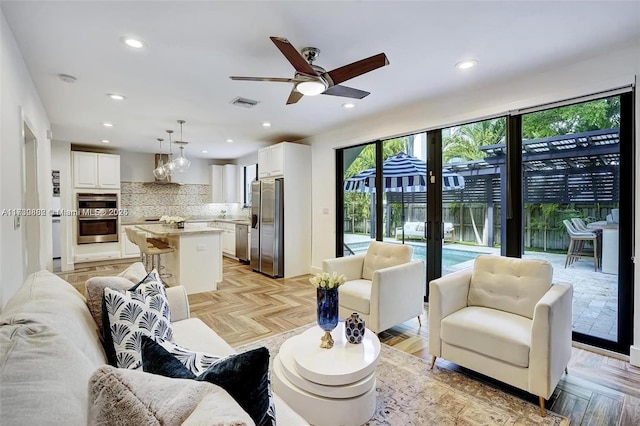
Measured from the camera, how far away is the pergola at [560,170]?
276 centimetres

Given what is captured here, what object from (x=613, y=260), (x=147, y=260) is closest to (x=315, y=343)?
(x=613, y=260)

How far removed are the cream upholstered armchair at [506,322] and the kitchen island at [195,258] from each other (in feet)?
11.1

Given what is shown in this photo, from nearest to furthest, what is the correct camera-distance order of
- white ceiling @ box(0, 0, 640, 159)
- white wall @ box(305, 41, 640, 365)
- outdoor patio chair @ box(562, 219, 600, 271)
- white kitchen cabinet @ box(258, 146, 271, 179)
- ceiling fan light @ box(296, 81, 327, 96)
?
white ceiling @ box(0, 0, 640, 159), ceiling fan light @ box(296, 81, 327, 96), white wall @ box(305, 41, 640, 365), outdoor patio chair @ box(562, 219, 600, 271), white kitchen cabinet @ box(258, 146, 271, 179)

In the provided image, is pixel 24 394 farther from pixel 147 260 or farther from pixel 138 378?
pixel 147 260

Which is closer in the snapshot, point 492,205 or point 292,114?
point 492,205

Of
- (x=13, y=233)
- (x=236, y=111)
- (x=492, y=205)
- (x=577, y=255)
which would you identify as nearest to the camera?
(x=13, y=233)

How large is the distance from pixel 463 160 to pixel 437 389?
8.35ft

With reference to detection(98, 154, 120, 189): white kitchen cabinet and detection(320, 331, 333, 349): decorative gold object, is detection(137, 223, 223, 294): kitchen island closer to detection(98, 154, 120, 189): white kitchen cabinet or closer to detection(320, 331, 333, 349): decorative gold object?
detection(98, 154, 120, 189): white kitchen cabinet

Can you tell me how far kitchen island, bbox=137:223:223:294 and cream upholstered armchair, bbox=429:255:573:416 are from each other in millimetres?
3389

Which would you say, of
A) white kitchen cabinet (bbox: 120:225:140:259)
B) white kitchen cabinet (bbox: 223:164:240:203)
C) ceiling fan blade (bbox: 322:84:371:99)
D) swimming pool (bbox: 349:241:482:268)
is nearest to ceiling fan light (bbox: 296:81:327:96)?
ceiling fan blade (bbox: 322:84:371:99)

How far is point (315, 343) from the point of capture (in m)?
2.08

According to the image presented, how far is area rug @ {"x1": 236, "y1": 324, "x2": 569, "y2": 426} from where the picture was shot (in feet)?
6.25

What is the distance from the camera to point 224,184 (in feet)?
27.4

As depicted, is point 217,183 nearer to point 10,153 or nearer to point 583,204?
point 10,153
